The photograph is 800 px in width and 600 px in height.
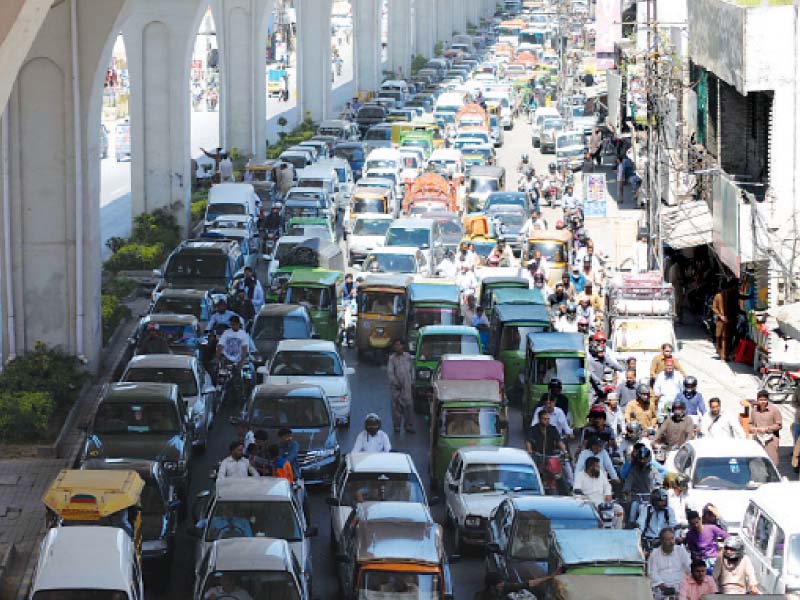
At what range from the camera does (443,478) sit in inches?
1006

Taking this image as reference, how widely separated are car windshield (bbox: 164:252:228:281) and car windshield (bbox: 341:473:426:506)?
609 inches

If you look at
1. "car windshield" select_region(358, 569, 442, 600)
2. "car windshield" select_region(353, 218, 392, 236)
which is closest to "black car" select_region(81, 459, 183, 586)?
"car windshield" select_region(358, 569, 442, 600)

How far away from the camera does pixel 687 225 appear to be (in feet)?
129

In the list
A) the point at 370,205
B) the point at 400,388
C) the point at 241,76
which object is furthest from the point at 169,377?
the point at 241,76

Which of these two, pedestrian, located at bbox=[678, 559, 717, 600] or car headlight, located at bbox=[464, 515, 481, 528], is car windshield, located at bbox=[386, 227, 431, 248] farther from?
pedestrian, located at bbox=[678, 559, 717, 600]

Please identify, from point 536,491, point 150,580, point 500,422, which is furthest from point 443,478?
point 150,580

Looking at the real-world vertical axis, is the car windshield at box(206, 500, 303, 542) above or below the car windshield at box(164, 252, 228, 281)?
below

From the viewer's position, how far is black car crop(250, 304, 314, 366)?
3219 centimetres

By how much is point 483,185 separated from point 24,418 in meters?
28.0

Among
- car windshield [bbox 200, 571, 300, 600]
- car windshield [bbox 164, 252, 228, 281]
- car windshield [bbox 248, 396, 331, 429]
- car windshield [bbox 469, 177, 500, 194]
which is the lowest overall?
car windshield [bbox 200, 571, 300, 600]

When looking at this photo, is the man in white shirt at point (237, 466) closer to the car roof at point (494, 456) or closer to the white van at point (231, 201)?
the car roof at point (494, 456)

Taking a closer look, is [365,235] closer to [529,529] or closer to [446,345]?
[446,345]

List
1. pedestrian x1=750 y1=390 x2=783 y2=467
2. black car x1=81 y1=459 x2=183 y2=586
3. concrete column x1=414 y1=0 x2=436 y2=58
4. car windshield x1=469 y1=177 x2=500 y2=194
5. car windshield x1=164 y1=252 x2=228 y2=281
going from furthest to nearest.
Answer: concrete column x1=414 y1=0 x2=436 y2=58
car windshield x1=469 y1=177 x2=500 y2=194
car windshield x1=164 y1=252 x2=228 y2=281
pedestrian x1=750 y1=390 x2=783 y2=467
black car x1=81 y1=459 x2=183 y2=586

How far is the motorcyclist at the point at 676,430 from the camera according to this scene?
2486 centimetres
